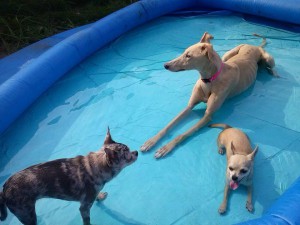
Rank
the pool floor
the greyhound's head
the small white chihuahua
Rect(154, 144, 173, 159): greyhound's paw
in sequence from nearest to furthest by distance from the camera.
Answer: the small white chihuahua → the pool floor → Rect(154, 144, 173, 159): greyhound's paw → the greyhound's head

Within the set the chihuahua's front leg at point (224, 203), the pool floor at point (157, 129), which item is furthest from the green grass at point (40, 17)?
the chihuahua's front leg at point (224, 203)

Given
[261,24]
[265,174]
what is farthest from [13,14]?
[265,174]

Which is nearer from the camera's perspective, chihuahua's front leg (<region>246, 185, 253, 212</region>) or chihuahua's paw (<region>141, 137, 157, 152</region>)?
chihuahua's front leg (<region>246, 185, 253, 212</region>)

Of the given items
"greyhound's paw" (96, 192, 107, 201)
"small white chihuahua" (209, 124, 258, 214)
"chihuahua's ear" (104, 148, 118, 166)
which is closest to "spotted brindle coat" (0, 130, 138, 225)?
"chihuahua's ear" (104, 148, 118, 166)

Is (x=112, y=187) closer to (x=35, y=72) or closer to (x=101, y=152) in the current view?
(x=101, y=152)

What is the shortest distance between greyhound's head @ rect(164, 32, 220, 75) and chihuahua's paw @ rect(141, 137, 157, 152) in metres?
0.87

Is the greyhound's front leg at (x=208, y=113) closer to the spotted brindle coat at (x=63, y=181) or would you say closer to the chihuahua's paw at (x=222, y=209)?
the chihuahua's paw at (x=222, y=209)

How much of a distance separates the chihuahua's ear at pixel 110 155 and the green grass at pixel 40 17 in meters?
4.60

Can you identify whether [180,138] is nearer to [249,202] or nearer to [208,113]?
[208,113]

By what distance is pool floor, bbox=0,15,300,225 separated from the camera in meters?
3.18

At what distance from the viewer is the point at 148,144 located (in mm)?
3781

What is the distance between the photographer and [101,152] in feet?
9.09

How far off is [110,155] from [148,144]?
1.20 m

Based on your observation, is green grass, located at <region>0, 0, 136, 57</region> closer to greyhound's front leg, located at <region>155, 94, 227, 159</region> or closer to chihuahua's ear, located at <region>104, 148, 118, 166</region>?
greyhound's front leg, located at <region>155, 94, 227, 159</region>
